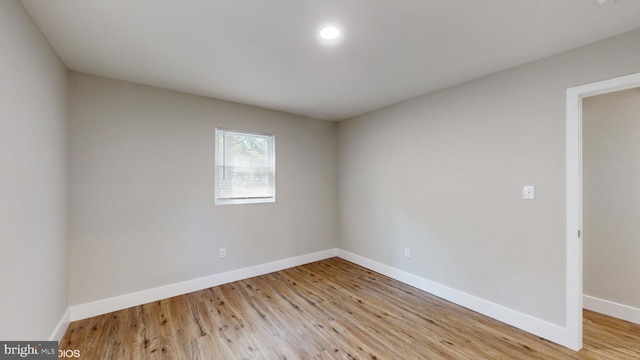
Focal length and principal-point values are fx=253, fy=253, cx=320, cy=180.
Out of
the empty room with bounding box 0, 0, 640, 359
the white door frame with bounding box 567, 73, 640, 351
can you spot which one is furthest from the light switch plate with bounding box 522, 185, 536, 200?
the white door frame with bounding box 567, 73, 640, 351

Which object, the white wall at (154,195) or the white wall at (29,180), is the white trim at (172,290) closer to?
→ the white wall at (154,195)

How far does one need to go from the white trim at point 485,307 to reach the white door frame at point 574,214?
11cm

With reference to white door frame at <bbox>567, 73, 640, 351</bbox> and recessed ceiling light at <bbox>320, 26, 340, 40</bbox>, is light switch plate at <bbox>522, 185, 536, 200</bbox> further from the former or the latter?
recessed ceiling light at <bbox>320, 26, 340, 40</bbox>

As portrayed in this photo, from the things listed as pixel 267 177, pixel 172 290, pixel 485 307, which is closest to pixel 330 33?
pixel 267 177

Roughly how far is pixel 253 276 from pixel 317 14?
322cm

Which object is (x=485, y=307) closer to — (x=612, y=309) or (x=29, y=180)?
(x=612, y=309)

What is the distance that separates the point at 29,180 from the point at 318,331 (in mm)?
2400

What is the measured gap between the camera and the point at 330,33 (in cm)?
184

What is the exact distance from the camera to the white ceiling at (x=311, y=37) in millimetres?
1569

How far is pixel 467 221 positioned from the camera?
2.73 meters

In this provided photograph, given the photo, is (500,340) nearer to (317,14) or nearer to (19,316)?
(317,14)

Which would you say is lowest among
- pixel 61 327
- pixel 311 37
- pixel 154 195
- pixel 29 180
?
pixel 61 327

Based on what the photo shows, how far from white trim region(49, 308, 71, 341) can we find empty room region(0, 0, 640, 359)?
0.02 metres

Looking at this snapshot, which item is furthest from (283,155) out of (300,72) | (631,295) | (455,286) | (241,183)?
(631,295)
